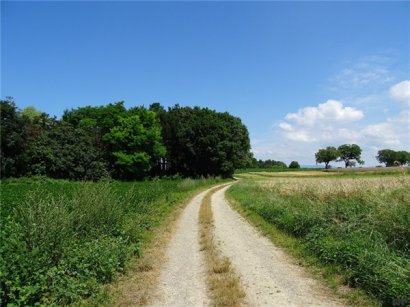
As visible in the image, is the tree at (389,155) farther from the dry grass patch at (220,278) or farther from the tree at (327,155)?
the dry grass patch at (220,278)

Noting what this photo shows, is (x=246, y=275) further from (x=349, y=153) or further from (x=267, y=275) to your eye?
(x=349, y=153)

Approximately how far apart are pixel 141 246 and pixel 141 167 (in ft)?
181

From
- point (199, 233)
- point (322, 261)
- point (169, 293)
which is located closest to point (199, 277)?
point (169, 293)

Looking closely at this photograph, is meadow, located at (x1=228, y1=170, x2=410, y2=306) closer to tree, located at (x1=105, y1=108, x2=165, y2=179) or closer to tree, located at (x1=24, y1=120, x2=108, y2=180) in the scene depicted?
tree, located at (x1=24, y1=120, x2=108, y2=180)

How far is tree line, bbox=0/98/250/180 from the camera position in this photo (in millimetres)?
55688

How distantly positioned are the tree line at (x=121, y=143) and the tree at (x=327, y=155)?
7087cm

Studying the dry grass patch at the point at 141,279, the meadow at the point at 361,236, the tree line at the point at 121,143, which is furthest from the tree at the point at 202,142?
the dry grass patch at the point at 141,279

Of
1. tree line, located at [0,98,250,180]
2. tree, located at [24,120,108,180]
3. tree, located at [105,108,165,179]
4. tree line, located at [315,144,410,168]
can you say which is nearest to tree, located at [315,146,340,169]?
tree line, located at [315,144,410,168]

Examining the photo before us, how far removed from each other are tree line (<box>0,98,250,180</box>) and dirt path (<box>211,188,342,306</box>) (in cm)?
4627

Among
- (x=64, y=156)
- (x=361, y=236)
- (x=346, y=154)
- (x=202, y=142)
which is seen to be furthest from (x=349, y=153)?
(x=361, y=236)

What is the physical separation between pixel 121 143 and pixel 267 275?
5970 centimetres

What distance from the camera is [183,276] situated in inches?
376

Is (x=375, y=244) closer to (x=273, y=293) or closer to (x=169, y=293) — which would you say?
(x=273, y=293)

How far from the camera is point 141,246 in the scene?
13312mm
